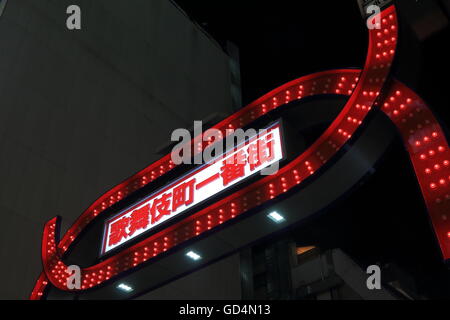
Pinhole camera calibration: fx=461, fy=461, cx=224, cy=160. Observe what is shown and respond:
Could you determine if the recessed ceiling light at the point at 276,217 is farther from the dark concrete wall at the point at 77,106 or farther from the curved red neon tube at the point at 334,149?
the dark concrete wall at the point at 77,106

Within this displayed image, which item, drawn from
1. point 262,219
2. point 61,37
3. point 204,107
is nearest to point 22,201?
point 61,37

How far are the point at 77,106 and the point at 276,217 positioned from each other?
8325mm

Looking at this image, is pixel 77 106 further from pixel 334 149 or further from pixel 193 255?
pixel 334 149

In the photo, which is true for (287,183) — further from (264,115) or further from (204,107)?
(204,107)

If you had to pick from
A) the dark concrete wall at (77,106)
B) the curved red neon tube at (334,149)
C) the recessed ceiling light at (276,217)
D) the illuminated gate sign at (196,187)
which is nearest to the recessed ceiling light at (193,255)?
the curved red neon tube at (334,149)

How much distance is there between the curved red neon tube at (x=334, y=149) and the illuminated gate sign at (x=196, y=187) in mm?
248

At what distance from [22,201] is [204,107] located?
9.03m

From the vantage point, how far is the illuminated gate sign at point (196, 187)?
586 centimetres

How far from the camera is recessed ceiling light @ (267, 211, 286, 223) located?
18.4ft

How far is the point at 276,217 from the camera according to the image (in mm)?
5691

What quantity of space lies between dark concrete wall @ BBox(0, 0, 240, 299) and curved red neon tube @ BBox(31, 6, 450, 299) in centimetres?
298

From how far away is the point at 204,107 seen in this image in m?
17.5

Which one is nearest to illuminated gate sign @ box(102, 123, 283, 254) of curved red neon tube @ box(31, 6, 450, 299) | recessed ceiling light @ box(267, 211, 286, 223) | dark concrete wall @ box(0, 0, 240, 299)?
curved red neon tube @ box(31, 6, 450, 299)

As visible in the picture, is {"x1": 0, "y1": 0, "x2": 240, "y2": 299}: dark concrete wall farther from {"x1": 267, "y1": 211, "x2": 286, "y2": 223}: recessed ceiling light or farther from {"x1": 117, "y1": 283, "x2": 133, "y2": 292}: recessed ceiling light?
{"x1": 267, "y1": 211, "x2": 286, "y2": 223}: recessed ceiling light
